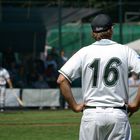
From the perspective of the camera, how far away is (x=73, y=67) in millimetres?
6488

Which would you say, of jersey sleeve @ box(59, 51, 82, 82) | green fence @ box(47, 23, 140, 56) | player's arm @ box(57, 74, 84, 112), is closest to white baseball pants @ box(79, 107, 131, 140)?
player's arm @ box(57, 74, 84, 112)

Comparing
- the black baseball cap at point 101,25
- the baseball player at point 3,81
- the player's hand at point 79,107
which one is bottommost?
the baseball player at point 3,81

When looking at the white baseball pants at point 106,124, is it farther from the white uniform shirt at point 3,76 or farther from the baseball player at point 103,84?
the white uniform shirt at point 3,76

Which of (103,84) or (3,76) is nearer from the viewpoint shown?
(103,84)

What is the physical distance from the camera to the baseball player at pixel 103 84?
637 cm

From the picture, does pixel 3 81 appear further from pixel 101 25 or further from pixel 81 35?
pixel 101 25

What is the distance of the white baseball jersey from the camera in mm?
6422

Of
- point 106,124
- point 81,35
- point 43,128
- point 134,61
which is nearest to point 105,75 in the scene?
point 134,61

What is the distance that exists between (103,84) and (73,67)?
0.32m

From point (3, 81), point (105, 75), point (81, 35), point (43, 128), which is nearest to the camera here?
point (105, 75)

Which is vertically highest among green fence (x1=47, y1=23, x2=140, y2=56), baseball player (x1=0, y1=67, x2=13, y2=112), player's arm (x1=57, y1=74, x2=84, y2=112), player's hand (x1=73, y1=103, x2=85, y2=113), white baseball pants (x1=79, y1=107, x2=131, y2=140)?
player's arm (x1=57, y1=74, x2=84, y2=112)

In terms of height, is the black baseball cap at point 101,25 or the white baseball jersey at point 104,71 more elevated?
the black baseball cap at point 101,25

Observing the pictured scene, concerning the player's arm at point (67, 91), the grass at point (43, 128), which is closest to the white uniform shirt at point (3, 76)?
the grass at point (43, 128)

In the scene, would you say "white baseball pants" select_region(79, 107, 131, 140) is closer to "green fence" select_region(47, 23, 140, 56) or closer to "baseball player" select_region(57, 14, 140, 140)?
"baseball player" select_region(57, 14, 140, 140)
